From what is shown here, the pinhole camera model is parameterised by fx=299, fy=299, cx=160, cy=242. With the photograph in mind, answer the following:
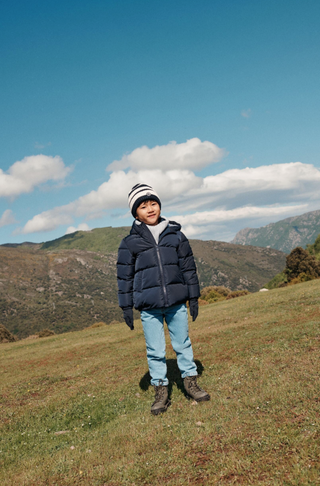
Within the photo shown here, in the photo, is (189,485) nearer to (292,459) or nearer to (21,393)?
(292,459)

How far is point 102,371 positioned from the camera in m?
8.62

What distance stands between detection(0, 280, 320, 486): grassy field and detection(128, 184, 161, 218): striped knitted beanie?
3.61 meters

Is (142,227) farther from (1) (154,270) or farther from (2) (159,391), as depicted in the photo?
(2) (159,391)

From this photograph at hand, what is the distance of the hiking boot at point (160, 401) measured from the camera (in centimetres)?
486

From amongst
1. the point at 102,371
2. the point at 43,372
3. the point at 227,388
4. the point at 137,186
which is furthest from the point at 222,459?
the point at 43,372

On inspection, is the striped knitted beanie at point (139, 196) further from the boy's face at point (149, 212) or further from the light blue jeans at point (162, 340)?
the light blue jeans at point (162, 340)

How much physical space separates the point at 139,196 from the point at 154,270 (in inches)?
58.5

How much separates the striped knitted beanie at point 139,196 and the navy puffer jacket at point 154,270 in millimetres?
387

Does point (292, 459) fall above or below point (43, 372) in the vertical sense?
above

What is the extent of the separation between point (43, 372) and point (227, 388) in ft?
25.1

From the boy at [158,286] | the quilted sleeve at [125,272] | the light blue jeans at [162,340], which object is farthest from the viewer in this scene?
the quilted sleeve at [125,272]

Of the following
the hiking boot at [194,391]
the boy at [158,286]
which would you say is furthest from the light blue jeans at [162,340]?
the hiking boot at [194,391]

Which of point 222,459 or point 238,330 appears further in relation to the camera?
point 238,330

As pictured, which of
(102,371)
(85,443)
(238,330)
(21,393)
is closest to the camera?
(85,443)
